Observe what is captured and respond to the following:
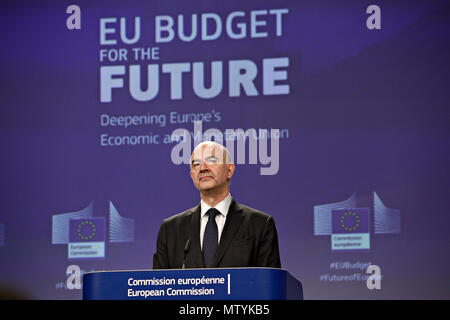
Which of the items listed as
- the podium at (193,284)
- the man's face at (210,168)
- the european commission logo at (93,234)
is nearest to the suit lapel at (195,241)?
the man's face at (210,168)

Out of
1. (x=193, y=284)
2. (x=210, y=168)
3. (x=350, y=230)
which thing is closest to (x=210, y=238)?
(x=210, y=168)

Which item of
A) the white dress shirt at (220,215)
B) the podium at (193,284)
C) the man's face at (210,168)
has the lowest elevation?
the podium at (193,284)

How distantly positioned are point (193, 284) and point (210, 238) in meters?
0.90

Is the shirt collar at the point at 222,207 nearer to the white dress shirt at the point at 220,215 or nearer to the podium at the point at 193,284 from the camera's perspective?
the white dress shirt at the point at 220,215

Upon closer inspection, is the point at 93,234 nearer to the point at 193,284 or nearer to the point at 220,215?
the point at 220,215

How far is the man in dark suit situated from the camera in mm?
4309

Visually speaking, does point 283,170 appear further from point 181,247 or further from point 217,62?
point 181,247

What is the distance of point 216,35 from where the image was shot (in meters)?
6.66

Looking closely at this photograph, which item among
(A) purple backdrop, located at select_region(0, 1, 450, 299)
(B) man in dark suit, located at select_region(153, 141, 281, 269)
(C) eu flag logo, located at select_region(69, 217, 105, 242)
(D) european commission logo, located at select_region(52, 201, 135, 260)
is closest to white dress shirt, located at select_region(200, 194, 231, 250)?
(B) man in dark suit, located at select_region(153, 141, 281, 269)

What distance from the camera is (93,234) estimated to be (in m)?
6.49

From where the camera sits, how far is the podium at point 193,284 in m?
3.47

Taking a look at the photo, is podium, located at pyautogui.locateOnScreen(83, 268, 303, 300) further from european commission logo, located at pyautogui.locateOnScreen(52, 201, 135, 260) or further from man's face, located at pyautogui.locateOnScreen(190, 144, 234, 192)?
european commission logo, located at pyautogui.locateOnScreen(52, 201, 135, 260)

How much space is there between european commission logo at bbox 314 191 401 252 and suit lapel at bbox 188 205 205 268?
74.9 inches
